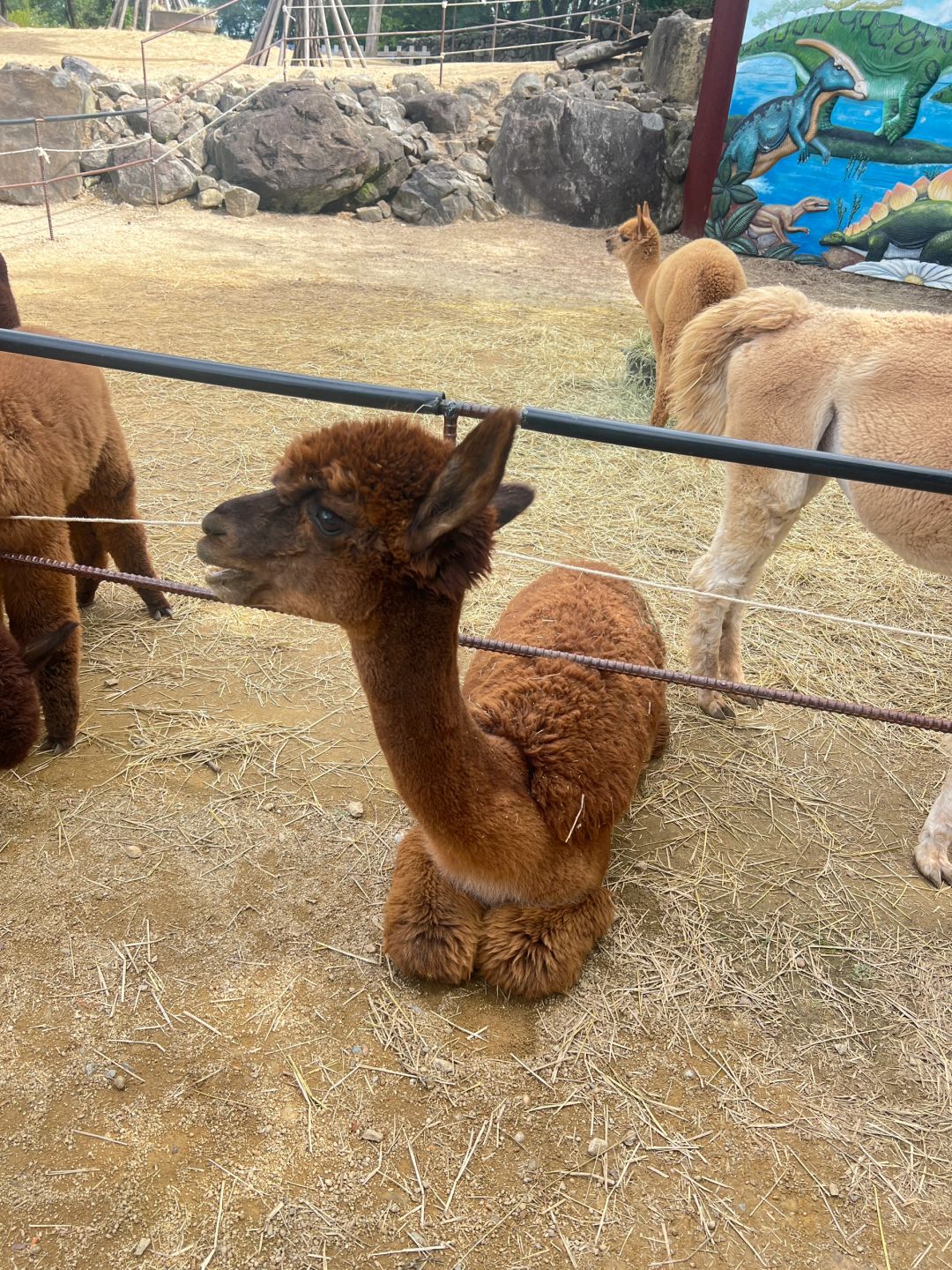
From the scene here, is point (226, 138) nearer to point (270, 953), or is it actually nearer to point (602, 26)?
point (602, 26)

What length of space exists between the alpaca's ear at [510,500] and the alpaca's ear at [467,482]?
0.30 m

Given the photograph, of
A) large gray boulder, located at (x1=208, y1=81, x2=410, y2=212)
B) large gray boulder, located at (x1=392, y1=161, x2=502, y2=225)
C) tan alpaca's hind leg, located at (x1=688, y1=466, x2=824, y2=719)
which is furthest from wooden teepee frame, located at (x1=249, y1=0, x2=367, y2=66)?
tan alpaca's hind leg, located at (x1=688, y1=466, x2=824, y2=719)

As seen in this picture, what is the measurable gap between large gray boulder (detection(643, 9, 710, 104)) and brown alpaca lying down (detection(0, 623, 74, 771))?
14478 millimetres

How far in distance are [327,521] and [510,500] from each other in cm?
43

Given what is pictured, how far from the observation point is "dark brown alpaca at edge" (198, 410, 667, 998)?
162 cm

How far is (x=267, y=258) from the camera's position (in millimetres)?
10281

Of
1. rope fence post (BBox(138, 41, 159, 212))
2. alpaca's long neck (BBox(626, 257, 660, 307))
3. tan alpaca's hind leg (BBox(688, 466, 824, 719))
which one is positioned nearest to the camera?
tan alpaca's hind leg (BBox(688, 466, 824, 719))

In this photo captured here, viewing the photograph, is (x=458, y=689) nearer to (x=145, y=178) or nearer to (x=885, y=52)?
(x=885, y=52)

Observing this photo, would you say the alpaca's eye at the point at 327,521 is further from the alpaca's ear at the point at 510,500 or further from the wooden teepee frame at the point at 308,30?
the wooden teepee frame at the point at 308,30

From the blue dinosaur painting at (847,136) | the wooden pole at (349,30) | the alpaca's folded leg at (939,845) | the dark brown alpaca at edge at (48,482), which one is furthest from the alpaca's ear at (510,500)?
the wooden pole at (349,30)

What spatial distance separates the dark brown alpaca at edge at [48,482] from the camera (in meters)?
2.71

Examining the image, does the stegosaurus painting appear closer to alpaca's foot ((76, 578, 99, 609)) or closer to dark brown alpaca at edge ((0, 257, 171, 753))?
dark brown alpaca at edge ((0, 257, 171, 753))

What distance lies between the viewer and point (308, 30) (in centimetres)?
1716

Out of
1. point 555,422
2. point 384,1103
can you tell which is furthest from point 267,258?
point 384,1103
